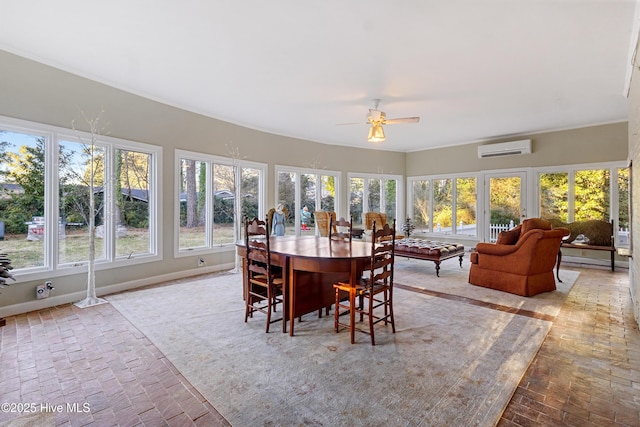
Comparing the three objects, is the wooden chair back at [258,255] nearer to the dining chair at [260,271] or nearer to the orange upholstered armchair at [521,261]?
the dining chair at [260,271]

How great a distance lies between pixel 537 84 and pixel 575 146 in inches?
140

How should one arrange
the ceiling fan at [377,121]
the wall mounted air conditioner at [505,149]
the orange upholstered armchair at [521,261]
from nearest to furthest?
1. the orange upholstered armchair at [521,261]
2. the ceiling fan at [377,121]
3. the wall mounted air conditioner at [505,149]

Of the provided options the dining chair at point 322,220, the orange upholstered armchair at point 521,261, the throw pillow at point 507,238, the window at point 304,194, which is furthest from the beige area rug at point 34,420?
the dining chair at point 322,220

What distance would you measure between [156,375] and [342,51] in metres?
3.51

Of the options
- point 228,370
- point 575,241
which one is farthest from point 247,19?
point 575,241

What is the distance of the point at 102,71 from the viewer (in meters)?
4.04

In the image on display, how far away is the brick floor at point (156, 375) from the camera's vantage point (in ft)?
6.24

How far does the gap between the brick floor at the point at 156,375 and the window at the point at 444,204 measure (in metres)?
5.26

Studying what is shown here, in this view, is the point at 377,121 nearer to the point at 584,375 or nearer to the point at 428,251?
the point at 428,251

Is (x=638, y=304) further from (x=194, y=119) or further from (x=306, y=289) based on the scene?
(x=194, y=119)

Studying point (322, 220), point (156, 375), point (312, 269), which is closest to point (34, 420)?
point (156, 375)

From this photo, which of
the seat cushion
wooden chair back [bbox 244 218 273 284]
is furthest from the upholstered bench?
wooden chair back [bbox 244 218 273 284]

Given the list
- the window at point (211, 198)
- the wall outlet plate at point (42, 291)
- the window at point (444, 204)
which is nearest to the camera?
the wall outlet plate at point (42, 291)

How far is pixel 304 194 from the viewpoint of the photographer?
25.7 feet
